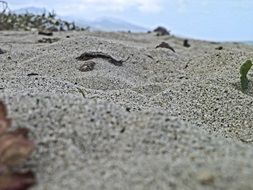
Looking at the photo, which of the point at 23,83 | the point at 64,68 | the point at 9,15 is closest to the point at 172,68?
the point at 64,68

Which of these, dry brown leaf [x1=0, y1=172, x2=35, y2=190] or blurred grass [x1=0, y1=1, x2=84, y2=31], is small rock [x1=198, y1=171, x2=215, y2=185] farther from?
blurred grass [x1=0, y1=1, x2=84, y2=31]

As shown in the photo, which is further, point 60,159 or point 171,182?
point 60,159

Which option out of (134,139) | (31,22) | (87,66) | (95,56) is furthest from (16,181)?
(31,22)

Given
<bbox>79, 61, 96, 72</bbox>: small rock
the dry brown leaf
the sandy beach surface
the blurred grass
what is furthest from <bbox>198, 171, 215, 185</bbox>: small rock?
the blurred grass

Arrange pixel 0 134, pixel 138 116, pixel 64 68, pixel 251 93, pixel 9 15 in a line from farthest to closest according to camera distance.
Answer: pixel 9 15 → pixel 64 68 → pixel 251 93 → pixel 138 116 → pixel 0 134

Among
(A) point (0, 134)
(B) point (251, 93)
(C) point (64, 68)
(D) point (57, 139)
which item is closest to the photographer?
(A) point (0, 134)

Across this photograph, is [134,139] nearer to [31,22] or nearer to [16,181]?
[16,181]

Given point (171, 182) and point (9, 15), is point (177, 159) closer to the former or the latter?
point (171, 182)
